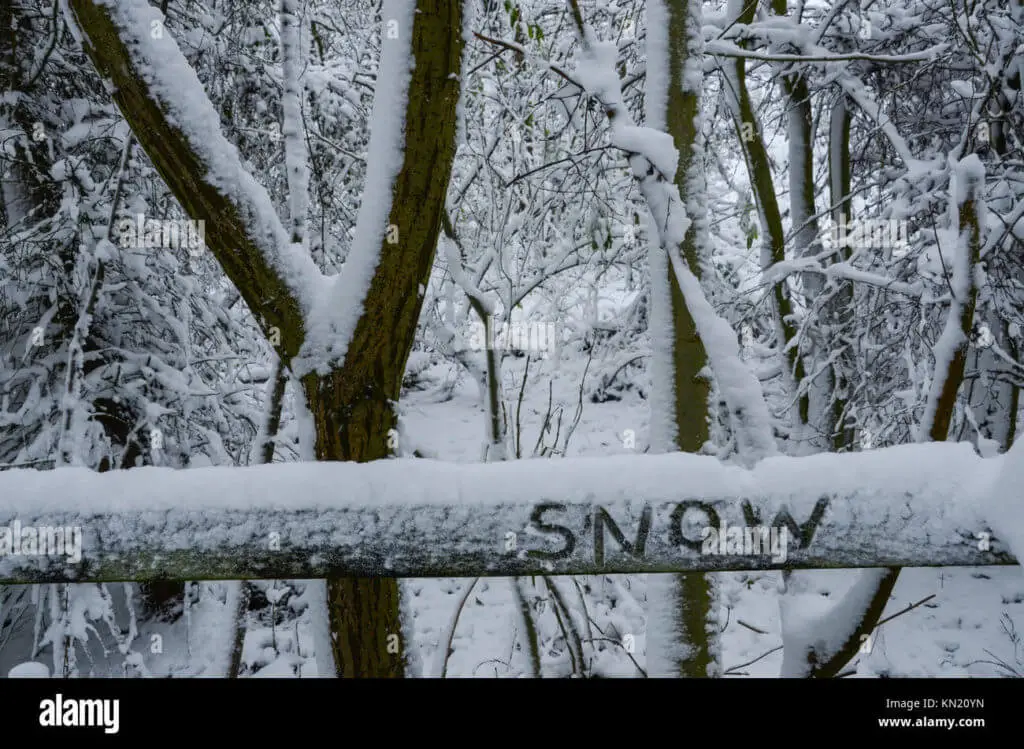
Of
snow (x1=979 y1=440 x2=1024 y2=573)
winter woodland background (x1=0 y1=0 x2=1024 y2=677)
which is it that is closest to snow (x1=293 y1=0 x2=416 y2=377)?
winter woodland background (x1=0 y1=0 x2=1024 y2=677)

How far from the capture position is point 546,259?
4.79m

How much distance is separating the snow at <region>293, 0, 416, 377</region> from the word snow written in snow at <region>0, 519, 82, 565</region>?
0.71 meters

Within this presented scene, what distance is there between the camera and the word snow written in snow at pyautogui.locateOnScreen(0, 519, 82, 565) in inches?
61.2

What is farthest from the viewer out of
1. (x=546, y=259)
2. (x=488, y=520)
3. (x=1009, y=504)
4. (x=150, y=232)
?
(x=546, y=259)

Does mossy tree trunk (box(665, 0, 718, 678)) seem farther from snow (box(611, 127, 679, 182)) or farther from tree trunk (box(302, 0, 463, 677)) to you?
tree trunk (box(302, 0, 463, 677))

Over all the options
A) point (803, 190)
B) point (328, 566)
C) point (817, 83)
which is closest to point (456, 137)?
point (328, 566)

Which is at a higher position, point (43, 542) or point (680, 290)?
point (680, 290)

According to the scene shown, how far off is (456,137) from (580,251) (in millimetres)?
3355

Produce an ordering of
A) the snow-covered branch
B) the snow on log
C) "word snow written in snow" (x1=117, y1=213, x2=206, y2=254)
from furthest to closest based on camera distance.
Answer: "word snow written in snow" (x1=117, y1=213, x2=206, y2=254) → the snow-covered branch → the snow on log

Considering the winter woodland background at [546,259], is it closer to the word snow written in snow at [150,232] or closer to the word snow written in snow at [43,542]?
the word snow written in snow at [150,232]

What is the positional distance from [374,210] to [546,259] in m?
3.09

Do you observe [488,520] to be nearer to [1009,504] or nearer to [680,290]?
[1009,504]
